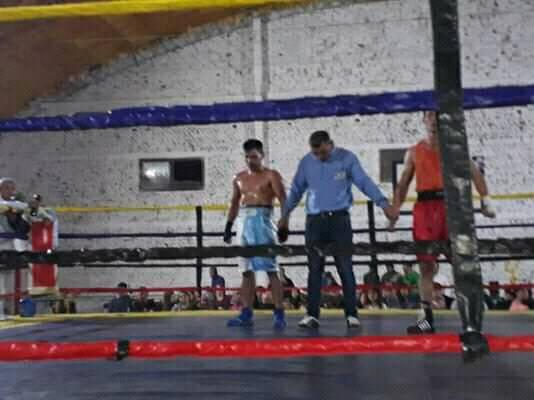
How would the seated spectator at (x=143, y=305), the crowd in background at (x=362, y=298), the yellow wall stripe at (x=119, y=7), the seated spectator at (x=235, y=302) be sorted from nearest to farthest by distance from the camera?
A: the yellow wall stripe at (x=119, y=7), the crowd in background at (x=362, y=298), the seated spectator at (x=235, y=302), the seated spectator at (x=143, y=305)

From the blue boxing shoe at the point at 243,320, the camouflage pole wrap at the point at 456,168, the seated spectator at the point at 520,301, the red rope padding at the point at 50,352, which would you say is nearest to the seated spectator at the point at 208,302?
the blue boxing shoe at the point at 243,320

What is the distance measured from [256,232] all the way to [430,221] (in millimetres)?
906

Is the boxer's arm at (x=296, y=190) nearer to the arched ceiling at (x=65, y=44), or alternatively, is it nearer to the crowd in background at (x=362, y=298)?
the crowd in background at (x=362, y=298)

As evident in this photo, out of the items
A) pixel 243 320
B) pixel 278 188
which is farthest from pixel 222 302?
pixel 278 188

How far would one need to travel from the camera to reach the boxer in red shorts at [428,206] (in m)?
2.10

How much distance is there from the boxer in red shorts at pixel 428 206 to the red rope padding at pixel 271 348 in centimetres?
99

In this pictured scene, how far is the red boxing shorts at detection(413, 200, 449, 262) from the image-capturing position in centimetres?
209

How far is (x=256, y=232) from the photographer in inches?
109

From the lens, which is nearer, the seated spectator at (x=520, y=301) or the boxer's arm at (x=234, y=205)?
the boxer's arm at (x=234, y=205)

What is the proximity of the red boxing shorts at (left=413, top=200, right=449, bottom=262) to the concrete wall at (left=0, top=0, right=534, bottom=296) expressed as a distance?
3999mm

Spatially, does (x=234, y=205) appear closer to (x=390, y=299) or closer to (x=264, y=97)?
(x=390, y=299)

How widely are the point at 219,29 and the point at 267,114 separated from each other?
18.1 ft

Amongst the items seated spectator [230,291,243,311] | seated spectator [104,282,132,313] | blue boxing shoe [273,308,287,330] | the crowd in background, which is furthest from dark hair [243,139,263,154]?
seated spectator [104,282,132,313]

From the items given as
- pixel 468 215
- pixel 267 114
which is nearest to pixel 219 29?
pixel 267 114
